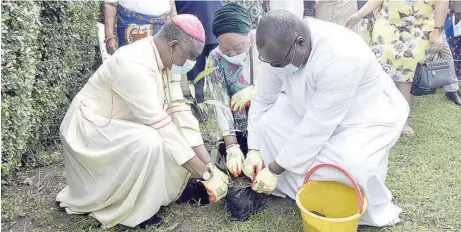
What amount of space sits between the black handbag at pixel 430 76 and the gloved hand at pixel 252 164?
188 centimetres

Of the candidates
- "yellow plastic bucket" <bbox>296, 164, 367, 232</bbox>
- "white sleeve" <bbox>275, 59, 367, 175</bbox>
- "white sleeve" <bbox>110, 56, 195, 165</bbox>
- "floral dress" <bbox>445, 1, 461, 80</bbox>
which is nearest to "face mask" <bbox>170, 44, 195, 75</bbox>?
"white sleeve" <bbox>110, 56, 195, 165</bbox>

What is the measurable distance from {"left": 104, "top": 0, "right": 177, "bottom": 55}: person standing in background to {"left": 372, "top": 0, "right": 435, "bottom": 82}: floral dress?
2.08 m

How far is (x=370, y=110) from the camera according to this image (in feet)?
10.3

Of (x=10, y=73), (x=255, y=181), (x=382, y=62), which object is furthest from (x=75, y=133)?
(x=382, y=62)

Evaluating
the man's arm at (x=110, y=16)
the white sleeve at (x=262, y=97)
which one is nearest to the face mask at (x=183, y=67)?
the white sleeve at (x=262, y=97)

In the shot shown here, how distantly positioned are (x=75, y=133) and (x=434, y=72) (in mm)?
3135

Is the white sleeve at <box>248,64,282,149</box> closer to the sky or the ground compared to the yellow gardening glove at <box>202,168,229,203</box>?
closer to the sky

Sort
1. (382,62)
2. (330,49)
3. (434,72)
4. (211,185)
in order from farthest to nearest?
(382,62) < (434,72) < (211,185) < (330,49)

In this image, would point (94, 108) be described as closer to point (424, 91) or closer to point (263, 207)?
point (263, 207)

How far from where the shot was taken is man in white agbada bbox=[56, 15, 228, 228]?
9.76ft

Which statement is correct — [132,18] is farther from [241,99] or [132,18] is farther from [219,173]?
[219,173]

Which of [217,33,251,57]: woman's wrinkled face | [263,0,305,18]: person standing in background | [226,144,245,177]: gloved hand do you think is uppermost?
[217,33,251,57]: woman's wrinkled face

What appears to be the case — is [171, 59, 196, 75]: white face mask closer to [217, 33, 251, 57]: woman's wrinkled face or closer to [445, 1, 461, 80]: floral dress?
[217, 33, 251, 57]: woman's wrinkled face

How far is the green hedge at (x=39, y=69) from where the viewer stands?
343cm
